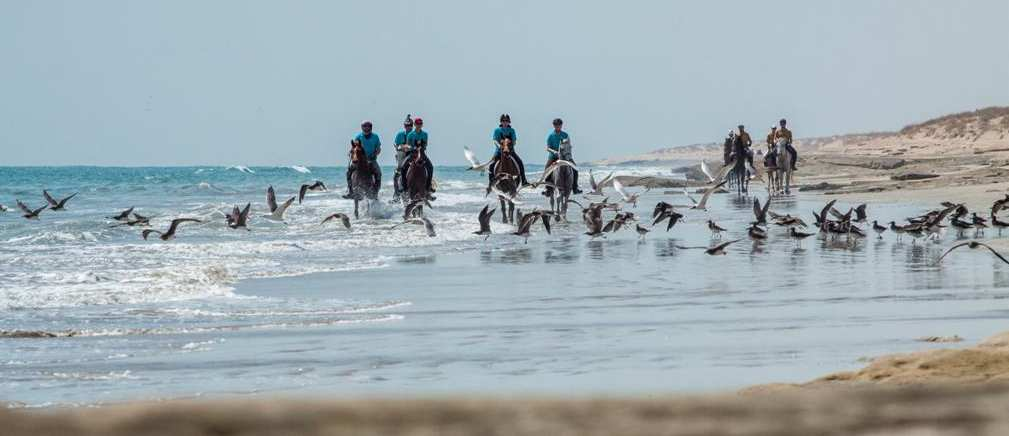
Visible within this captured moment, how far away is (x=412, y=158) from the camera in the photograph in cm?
3119

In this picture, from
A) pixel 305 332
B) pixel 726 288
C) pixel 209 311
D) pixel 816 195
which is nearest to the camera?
pixel 305 332

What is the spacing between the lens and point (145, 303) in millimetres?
13172

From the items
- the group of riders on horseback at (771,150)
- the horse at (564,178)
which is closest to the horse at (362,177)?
the horse at (564,178)

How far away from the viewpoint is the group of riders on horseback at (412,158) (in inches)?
1169

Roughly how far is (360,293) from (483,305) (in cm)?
220

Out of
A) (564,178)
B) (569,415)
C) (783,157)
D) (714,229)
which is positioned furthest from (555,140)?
(569,415)

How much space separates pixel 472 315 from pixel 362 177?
69.6 feet

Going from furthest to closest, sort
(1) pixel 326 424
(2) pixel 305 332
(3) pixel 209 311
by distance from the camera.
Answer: (3) pixel 209 311
(2) pixel 305 332
(1) pixel 326 424

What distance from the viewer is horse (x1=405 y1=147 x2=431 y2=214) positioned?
3089cm

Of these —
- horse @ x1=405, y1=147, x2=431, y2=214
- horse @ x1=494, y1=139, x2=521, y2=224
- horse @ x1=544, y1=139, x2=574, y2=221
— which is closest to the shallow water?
horse @ x1=494, y1=139, x2=521, y2=224

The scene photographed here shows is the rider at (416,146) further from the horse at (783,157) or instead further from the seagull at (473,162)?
the horse at (783,157)

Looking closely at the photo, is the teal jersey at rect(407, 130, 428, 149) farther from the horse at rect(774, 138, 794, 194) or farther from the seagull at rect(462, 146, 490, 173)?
the horse at rect(774, 138, 794, 194)

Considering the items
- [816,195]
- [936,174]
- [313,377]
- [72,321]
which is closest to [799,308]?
[313,377]

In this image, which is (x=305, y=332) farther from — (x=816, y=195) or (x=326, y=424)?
(x=816, y=195)
